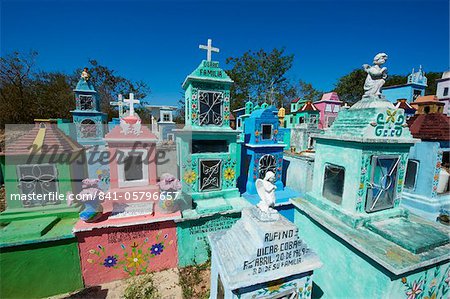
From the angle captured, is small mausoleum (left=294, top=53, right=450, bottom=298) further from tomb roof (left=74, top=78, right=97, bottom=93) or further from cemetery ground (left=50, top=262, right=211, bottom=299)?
tomb roof (left=74, top=78, right=97, bottom=93)

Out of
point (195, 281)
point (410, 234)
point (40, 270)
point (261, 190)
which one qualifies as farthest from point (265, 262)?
point (40, 270)

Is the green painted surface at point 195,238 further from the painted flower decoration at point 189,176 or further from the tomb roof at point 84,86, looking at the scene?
the tomb roof at point 84,86

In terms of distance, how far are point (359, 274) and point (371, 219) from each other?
1262 millimetres

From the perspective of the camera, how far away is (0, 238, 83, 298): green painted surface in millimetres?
4383

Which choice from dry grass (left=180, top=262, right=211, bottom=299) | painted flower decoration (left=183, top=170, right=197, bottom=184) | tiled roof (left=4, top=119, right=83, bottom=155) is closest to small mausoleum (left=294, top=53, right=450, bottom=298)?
dry grass (left=180, top=262, right=211, bottom=299)

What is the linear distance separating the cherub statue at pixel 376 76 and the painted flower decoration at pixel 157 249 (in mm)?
6621

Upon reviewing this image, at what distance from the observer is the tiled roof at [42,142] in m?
5.02

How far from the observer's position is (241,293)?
2982 mm

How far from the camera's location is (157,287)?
5000mm

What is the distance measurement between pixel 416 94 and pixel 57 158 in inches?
1272

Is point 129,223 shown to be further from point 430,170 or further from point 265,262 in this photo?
point 430,170

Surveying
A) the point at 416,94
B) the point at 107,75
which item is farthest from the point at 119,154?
the point at 416,94

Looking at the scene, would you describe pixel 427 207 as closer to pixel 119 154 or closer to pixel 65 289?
pixel 119 154

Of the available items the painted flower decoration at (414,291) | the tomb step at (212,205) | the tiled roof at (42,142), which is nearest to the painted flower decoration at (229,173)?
the tomb step at (212,205)
